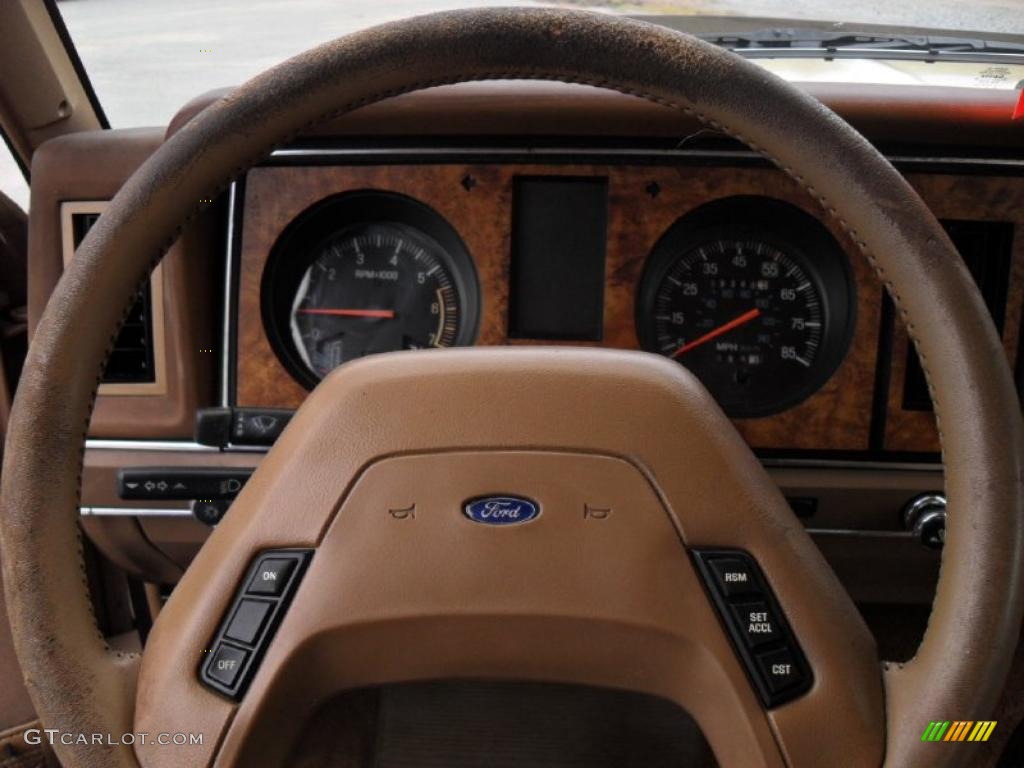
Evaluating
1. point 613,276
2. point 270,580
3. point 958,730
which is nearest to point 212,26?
point 613,276

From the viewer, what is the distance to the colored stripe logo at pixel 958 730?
832 millimetres

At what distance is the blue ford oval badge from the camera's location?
3.23ft

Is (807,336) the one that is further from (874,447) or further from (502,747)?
(502,747)

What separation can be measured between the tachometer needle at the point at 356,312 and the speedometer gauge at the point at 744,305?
1.40 ft

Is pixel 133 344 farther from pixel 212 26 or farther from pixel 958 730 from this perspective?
pixel 958 730

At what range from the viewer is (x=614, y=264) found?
1.67 metres

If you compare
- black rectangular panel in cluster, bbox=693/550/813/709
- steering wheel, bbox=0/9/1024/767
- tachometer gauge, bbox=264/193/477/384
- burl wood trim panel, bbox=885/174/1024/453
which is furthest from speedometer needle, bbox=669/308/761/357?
black rectangular panel in cluster, bbox=693/550/813/709

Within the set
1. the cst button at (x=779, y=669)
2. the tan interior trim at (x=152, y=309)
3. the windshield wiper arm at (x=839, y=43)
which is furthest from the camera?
the windshield wiper arm at (x=839, y=43)

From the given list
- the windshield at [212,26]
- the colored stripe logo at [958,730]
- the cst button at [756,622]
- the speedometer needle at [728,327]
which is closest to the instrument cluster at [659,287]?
the speedometer needle at [728,327]

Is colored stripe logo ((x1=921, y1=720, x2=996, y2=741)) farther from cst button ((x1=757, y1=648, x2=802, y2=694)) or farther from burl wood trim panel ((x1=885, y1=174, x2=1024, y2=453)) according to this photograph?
burl wood trim panel ((x1=885, y1=174, x2=1024, y2=453))

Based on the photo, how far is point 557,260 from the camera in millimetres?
1718

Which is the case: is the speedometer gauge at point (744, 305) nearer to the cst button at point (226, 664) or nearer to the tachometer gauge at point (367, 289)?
the tachometer gauge at point (367, 289)

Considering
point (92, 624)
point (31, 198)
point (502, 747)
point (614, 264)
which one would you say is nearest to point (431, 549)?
point (92, 624)

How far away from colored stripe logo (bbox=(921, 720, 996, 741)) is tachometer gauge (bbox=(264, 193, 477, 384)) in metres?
1.05
